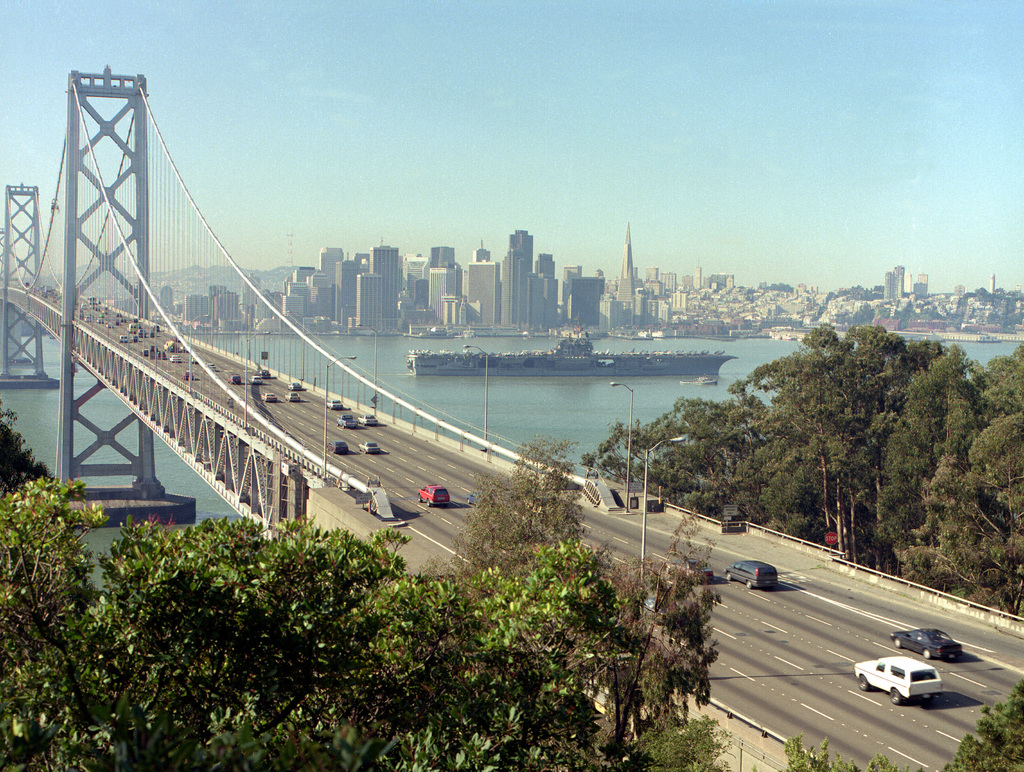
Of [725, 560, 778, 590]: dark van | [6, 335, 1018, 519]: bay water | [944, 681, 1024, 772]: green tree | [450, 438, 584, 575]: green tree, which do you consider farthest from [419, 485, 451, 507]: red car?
[944, 681, 1024, 772]: green tree

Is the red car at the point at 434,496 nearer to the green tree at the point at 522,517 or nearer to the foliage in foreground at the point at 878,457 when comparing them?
the green tree at the point at 522,517

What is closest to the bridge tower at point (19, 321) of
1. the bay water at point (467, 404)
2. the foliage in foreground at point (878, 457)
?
the bay water at point (467, 404)

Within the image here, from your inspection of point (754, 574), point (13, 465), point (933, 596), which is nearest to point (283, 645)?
point (754, 574)

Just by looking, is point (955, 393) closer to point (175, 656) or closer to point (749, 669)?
point (749, 669)

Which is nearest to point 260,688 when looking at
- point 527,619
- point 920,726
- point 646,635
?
point 527,619

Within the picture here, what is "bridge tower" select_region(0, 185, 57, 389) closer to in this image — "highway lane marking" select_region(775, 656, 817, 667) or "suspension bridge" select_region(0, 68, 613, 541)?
"suspension bridge" select_region(0, 68, 613, 541)
